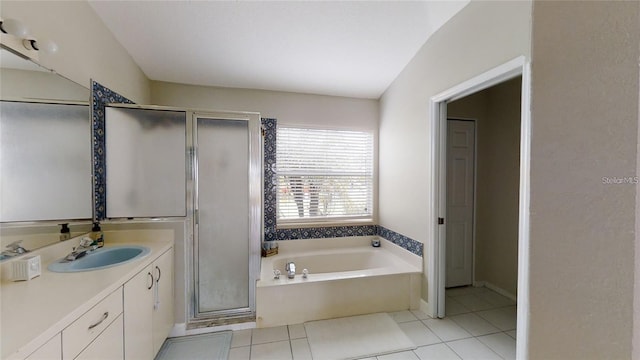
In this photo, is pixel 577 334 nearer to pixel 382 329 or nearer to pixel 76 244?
pixel 382 329

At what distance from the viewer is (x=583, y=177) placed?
13.5 inches

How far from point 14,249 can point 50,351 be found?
31.5 inches

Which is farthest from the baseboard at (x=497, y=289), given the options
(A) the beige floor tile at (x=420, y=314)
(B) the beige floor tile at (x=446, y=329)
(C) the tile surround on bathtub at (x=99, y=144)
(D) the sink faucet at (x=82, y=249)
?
(C) the tile surround on bathtub at (x=99, y=144)

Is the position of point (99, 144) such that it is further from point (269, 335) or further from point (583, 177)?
point (583, 177)

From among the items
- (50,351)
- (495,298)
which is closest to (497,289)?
(495,298)

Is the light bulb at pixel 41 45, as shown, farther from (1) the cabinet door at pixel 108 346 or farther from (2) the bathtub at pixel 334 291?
(2) the bathtub at pixel 334 291

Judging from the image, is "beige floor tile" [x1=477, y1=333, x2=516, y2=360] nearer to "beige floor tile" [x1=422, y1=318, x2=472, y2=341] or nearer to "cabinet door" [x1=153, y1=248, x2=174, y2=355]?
"beige floor tile" [x1=422, y1=318, x2=472, y2=341]

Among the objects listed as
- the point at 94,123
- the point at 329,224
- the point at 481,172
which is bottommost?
the point at 329,224

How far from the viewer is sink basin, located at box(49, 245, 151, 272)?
1538mm

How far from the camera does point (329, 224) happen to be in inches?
127

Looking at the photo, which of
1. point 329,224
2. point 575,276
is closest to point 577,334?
point 575,276

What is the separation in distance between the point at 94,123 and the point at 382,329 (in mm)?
2862

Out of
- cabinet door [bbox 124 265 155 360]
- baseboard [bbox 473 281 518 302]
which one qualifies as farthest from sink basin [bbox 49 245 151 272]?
baseboard [bbox 473 281 518 302]

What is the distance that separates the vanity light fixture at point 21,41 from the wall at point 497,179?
3.48 m
